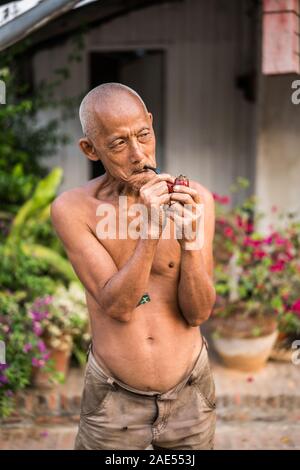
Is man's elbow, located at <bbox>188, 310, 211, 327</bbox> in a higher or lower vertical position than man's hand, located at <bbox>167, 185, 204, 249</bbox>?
lower

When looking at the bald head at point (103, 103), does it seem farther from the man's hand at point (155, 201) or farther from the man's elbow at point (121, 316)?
the man's elbow at point (121, 316)

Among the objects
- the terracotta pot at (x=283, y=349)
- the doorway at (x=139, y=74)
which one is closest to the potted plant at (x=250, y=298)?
the terracotta pot at (x=283, y=349)

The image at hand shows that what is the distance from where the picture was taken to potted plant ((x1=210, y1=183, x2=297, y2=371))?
5508 millimetres

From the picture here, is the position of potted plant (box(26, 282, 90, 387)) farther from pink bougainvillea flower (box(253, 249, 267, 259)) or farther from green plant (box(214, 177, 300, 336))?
pink bougainvillea flower (box(253, 249, 267, 259))

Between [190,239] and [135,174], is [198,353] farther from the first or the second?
[135,174]

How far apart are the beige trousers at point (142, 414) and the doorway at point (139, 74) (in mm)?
5154

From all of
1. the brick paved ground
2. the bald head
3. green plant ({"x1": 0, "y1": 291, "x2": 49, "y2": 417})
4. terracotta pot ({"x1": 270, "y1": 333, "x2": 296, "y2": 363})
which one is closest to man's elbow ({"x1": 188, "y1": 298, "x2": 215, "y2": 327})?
the bald head

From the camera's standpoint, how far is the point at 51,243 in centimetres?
640

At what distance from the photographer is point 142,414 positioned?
256 centimetres

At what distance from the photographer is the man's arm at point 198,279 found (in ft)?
7.75

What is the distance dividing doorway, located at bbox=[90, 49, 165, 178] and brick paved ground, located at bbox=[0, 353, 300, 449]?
3.04 m

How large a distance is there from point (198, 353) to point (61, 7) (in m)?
1.71

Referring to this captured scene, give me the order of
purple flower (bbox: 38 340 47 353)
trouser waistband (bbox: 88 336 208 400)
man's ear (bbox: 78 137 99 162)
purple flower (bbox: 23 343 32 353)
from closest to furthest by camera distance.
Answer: man's ear (bbox: 78 137 99 162), trouser waistband (bbox: 88 336 208 400), purple flower (bbox: 23 343 32 353), purple flower (bbox: 38 340 47 353)
